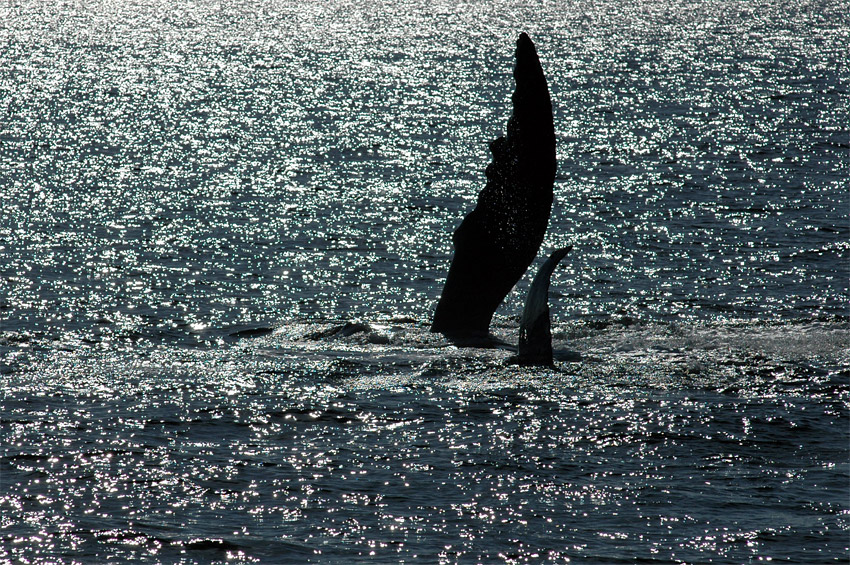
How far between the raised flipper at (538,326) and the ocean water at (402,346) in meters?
0.47

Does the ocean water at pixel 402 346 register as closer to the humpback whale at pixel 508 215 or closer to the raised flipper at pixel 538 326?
the raised flipper at pixel 538 326

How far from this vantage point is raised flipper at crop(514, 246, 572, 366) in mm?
19969

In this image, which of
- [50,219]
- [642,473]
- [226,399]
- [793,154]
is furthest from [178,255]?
[793,154]

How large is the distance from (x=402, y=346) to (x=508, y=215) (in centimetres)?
338

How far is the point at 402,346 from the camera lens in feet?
73.6

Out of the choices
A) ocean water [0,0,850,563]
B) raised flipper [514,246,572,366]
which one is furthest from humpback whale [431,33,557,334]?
raised flipper [514,246,572,366]

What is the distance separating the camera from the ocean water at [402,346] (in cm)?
1366

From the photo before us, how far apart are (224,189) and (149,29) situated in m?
101

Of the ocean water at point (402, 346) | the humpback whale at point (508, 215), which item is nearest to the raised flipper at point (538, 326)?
the ocean water at point (402, 346)

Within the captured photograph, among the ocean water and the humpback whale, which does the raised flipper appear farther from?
the humpback whale

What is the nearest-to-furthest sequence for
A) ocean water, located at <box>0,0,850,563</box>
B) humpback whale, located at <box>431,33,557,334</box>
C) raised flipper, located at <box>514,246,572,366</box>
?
ocean water, located at <box>0,0,850,563</box>, raised flipper, located at <box>514,246,572,366</box>, humpback whale, located at <box>431,33,557,334</box>

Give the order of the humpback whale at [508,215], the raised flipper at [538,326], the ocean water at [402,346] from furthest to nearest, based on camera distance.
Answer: the humpback whale at [508,215]
the raised flipper at [538,326]
the ocean water at [402,346]

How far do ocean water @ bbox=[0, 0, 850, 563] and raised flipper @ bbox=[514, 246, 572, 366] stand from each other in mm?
473

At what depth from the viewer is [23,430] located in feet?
55.6
